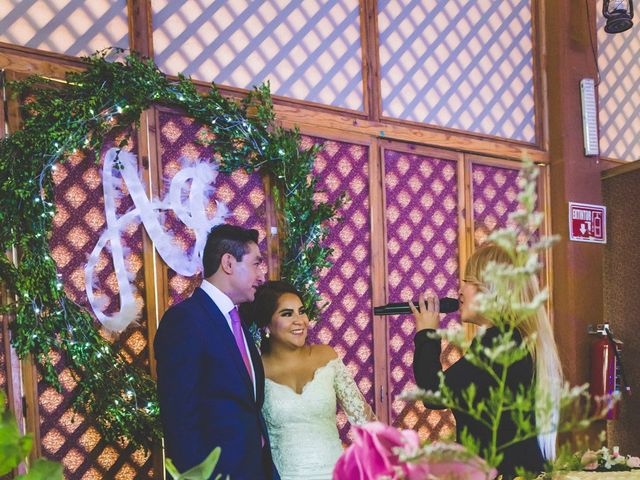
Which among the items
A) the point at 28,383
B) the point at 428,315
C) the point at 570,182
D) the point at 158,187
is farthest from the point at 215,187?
the point at 570,182

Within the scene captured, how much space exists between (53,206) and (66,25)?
0.74 metres

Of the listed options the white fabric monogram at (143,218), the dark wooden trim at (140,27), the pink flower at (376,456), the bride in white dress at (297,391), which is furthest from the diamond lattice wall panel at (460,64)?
the pink flower at (376,456)

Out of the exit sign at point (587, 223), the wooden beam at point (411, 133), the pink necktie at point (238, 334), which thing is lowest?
the pink necktie at point (238, 334)

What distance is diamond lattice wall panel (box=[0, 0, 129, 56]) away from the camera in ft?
8.04

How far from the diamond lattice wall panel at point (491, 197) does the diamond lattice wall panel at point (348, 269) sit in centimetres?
81

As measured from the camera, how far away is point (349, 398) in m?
2.48

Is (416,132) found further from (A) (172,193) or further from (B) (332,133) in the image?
(A) (172,193)

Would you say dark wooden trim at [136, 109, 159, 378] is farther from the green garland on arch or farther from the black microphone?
the black microphone

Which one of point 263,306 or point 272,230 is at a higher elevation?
point 272,230

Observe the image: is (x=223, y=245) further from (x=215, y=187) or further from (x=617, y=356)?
(x=617, y=356)

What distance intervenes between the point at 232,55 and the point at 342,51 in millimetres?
642

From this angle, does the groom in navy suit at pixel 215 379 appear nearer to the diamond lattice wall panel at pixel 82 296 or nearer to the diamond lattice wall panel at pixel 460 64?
the diamond lattice wall panel at pixel 82 296

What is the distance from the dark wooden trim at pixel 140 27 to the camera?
2.74 m

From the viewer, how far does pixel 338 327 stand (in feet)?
10.9
